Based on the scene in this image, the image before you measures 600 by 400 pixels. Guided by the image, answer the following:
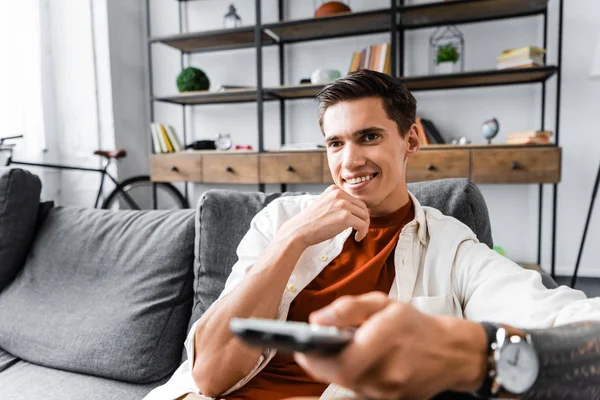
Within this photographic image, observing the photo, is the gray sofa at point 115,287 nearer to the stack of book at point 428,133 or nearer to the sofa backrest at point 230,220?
the sofa backrest at point 230,220

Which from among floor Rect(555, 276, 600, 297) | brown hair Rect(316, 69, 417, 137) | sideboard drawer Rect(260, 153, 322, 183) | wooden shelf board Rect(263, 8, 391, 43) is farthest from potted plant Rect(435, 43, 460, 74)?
brown hair Rect(316, 69, 417, 137)

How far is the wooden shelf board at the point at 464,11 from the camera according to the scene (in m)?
2.63

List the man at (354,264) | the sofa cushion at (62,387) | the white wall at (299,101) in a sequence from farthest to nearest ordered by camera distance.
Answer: the white wall at (299,101) → the sofa cushion at (62,387) → the man at (354,264)

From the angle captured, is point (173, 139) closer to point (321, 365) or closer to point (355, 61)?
point (355, 61)

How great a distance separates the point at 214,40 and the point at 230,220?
248 centimetres

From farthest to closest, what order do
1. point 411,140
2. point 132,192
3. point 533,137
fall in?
1. point 132,192
2. point 533,137
3. point 411,140

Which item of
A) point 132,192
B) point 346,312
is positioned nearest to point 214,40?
point 132,192

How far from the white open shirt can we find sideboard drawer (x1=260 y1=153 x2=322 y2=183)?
5.79ft

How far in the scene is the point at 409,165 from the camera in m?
2.63

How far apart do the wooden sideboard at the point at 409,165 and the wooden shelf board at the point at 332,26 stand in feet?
2.91

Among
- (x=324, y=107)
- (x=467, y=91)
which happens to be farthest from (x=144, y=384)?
(x=467, y=91)

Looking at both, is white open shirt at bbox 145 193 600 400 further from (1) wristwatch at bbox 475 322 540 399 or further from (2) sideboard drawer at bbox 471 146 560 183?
(2) sideboard drawer at bbox 471 146 560 183

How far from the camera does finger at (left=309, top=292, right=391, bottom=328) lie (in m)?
0.43

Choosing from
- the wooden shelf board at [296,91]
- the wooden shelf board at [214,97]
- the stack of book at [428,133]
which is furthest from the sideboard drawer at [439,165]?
the wooden shelf board at [214,97]
